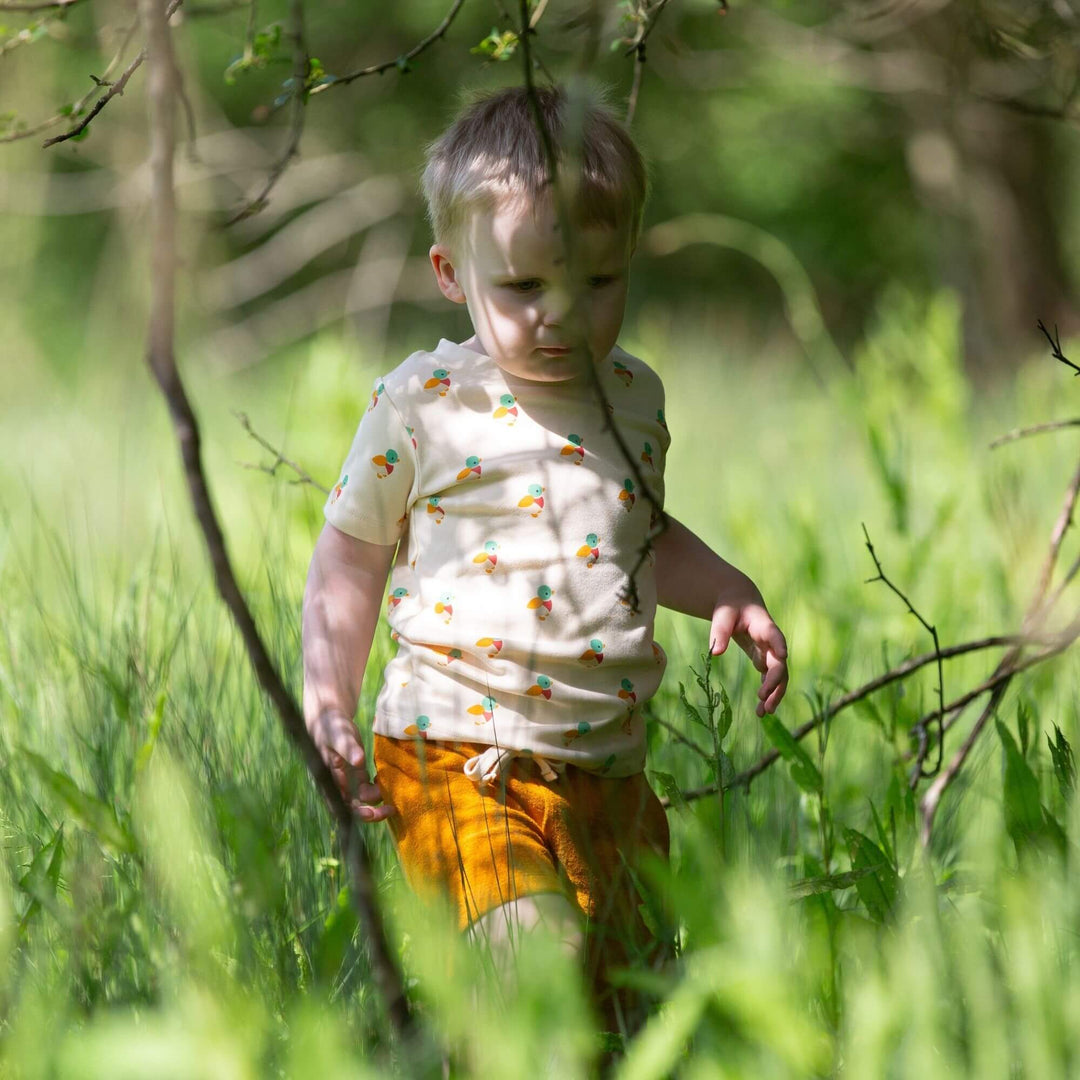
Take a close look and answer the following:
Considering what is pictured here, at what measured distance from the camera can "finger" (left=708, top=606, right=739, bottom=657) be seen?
1650 millimetres

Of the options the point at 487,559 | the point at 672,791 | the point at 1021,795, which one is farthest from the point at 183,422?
the point at 1021,795

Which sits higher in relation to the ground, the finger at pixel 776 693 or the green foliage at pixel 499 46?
the green foliage at pixel 499 46

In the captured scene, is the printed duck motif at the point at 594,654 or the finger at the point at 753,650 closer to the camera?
the printed duck motif at the point at 594,654

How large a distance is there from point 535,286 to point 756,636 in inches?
21.3

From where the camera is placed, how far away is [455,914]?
1.42 metres

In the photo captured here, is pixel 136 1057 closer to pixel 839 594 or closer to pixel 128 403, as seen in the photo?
pixel 839 594

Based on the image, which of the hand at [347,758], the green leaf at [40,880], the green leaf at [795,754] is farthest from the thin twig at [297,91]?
the green leaf at [795,754]

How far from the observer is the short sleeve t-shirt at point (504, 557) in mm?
1561

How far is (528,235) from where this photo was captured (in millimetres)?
1549

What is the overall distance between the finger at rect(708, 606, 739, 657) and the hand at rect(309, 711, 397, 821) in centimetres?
45

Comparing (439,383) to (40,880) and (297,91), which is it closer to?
(297,91)

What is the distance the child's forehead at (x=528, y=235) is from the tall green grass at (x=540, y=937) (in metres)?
0.61

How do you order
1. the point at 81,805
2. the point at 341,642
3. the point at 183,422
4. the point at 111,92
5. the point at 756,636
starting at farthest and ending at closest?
1. the point at 756,636
2. the point at 341,642
3. the point at 111,92
4. the point at 81,805
5. the point at 183,422

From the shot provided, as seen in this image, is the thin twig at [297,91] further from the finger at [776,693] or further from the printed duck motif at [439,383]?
the finger at [776,693]
